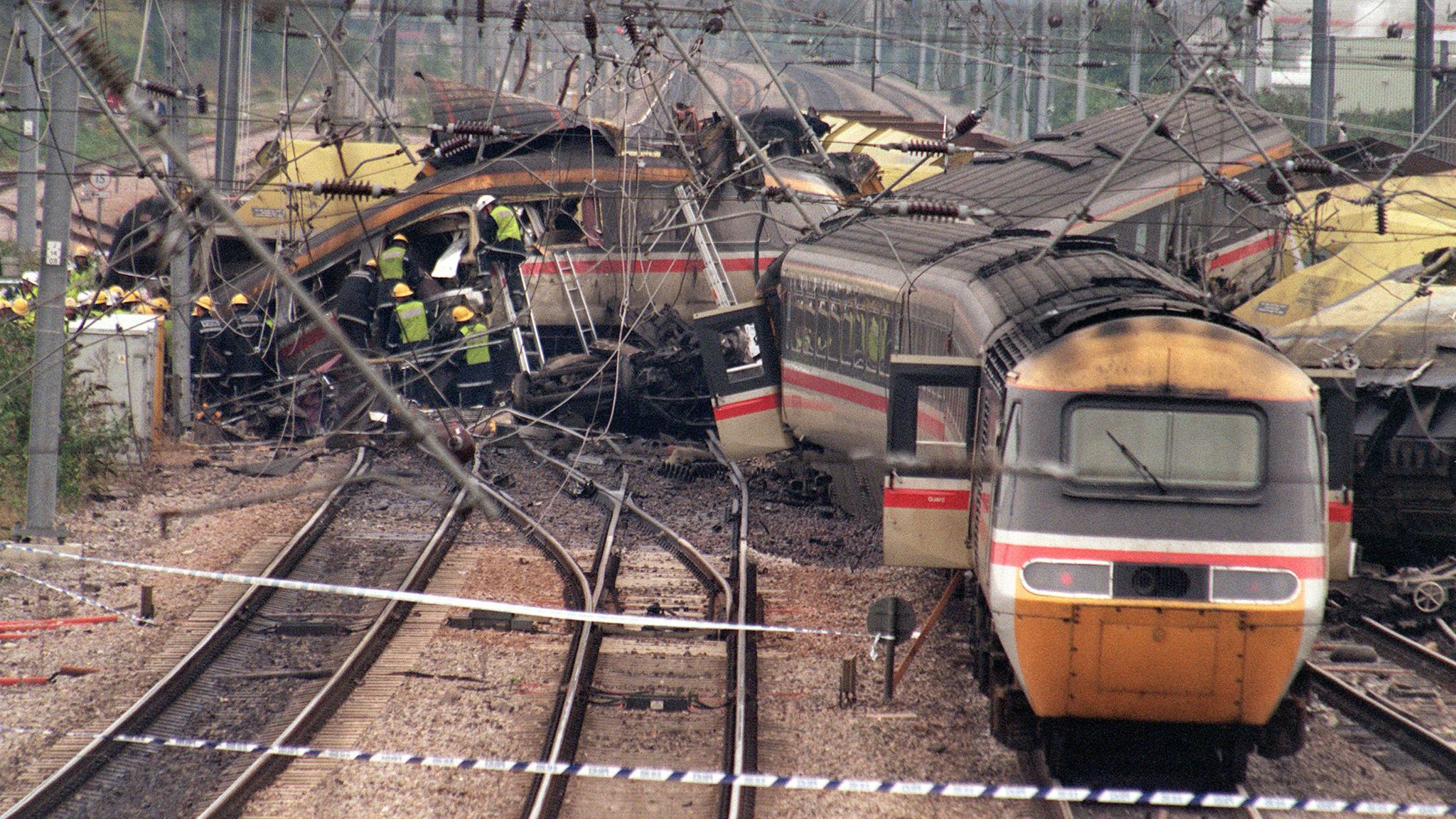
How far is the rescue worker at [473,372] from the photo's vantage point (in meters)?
20.7

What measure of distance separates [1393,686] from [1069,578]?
15.0 feet

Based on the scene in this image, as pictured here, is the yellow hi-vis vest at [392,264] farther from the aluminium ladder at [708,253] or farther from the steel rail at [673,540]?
the steel rail at [673,540]

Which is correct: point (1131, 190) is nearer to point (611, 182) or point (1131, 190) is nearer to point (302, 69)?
point (611, 182)

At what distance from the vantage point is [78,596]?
40.1ft

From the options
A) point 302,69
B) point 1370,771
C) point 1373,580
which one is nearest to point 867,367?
point 1373,580

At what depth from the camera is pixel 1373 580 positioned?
13.3 metres

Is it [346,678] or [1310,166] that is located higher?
[1310,166]

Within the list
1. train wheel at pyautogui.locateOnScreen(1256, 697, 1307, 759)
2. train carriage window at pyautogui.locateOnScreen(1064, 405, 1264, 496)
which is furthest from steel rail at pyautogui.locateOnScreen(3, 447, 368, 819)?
train wheel at pyautogui.locateOnScreen(1256, 697, 1307, 759)

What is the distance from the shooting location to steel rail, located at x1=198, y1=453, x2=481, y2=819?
8203 millimetres

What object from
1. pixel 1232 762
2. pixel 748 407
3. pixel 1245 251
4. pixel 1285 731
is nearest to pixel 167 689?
pixel 1232 762

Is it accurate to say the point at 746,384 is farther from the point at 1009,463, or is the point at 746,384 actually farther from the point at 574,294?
the point at 1009,463

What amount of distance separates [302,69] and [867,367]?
36.4 meters

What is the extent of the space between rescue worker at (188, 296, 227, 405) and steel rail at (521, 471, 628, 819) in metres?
9.60

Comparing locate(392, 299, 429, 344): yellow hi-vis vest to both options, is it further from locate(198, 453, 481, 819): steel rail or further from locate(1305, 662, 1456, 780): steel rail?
locate(1305, 662, 1456, 780): steel rail
